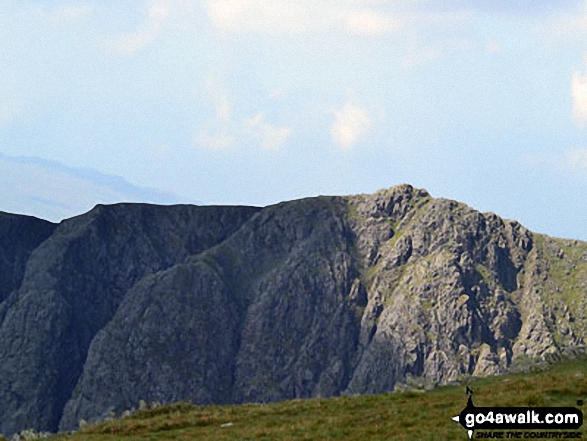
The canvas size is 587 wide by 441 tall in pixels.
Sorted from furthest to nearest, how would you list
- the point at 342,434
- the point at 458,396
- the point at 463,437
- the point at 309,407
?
the point at 309,407 < the point at 458,396 < the point at 342,434 < the point at 463,437

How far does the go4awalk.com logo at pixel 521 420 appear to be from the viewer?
36.4 metres

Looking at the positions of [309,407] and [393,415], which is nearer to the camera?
[393,415]

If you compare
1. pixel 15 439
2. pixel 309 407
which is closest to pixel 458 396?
pixel 309 407

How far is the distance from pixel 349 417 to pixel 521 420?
1090 cm

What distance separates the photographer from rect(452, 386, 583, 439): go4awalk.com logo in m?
36.4

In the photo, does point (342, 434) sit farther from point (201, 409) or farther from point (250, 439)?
point (201, 409)

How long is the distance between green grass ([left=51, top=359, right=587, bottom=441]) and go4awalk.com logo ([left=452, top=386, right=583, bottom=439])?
2.55 feet

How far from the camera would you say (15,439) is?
59062mm

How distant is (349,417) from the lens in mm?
46250

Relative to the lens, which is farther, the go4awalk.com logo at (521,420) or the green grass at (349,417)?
the green grass at (349,417)

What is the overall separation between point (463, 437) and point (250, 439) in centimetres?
1153

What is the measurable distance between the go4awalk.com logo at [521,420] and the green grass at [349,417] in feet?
2.55

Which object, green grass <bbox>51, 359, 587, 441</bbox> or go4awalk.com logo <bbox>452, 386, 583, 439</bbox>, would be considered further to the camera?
green grass <bbox>51, 359, 587, 441</bbox>

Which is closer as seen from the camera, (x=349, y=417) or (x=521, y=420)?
(x=521, y=420)
